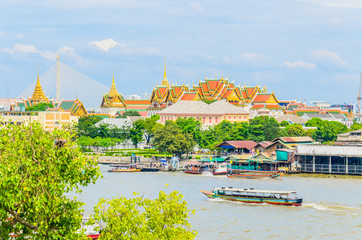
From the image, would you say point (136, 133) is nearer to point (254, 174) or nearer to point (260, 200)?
point (254, 174)

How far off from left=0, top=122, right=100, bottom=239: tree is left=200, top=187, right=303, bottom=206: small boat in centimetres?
2372

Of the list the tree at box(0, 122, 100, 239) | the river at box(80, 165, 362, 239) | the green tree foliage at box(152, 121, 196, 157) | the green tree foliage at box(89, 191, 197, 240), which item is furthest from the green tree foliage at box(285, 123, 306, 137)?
the tree at box(0, 122, 100, 239)

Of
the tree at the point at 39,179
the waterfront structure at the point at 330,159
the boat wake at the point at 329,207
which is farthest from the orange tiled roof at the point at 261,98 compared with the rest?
the tree at the point at 39,179

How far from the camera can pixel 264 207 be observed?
40219 mm

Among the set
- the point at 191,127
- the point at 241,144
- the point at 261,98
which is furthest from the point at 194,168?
the point at 261,98

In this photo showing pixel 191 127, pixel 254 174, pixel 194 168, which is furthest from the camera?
pixel 191 127

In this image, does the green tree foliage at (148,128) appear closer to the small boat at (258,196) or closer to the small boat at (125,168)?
the small boat at (125,168)

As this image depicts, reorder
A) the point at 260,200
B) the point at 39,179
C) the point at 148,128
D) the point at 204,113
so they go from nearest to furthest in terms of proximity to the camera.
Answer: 1. the point at 39,179
2. the point at 260,200
3. the point at 148,128
4. the point at 204,113

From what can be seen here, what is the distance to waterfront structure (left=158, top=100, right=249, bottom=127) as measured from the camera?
99875 mm

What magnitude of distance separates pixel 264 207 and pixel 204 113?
6027cm

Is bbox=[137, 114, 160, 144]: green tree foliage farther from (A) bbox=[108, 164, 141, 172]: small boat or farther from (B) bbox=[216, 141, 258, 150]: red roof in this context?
(A) bbox=[108, 164, 141, 172]: small boat

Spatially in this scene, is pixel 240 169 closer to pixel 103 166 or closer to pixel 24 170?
pixel 103 166

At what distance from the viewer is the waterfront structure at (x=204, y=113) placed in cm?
9988

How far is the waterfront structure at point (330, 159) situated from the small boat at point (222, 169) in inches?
250
